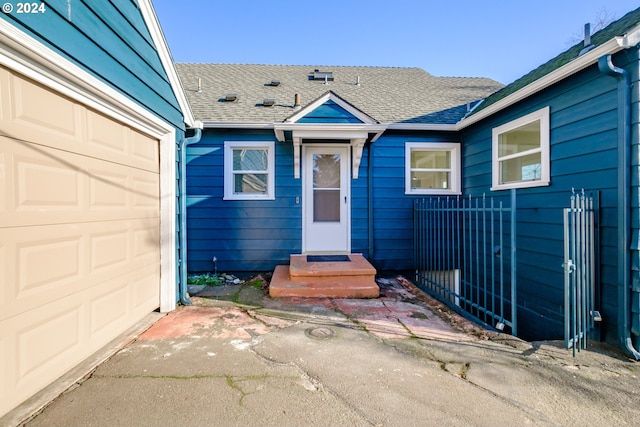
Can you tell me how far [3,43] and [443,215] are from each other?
16.3 feet

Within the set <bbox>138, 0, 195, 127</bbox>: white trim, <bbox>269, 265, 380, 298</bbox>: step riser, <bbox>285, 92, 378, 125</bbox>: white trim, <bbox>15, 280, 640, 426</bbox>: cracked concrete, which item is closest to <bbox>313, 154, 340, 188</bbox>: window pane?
<bbox>285, 92, 378, 125</bbox>: white trim

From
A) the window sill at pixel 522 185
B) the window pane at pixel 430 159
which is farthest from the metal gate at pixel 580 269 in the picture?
the window pane at pixel 430 159

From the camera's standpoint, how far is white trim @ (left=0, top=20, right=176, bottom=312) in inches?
68.1

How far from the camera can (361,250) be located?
559 cm

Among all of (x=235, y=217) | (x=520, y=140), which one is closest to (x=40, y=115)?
(x=235, y=217)

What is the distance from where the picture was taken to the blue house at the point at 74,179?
1.78 meters

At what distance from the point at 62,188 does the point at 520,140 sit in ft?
18.3

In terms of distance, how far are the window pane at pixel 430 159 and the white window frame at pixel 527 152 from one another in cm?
108

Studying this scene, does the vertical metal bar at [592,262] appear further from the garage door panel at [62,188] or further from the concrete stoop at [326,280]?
the garage door panel at [62,188]

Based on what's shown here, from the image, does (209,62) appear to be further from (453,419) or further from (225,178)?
(453,419)

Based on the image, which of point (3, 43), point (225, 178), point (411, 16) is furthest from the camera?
point (411, 16)

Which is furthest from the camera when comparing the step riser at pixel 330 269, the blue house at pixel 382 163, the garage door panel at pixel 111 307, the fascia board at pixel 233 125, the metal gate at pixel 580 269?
the fascia board at pixel 233 125

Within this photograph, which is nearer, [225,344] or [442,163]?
[225,344]

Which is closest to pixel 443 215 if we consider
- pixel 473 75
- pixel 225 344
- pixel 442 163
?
pixel 442 163
